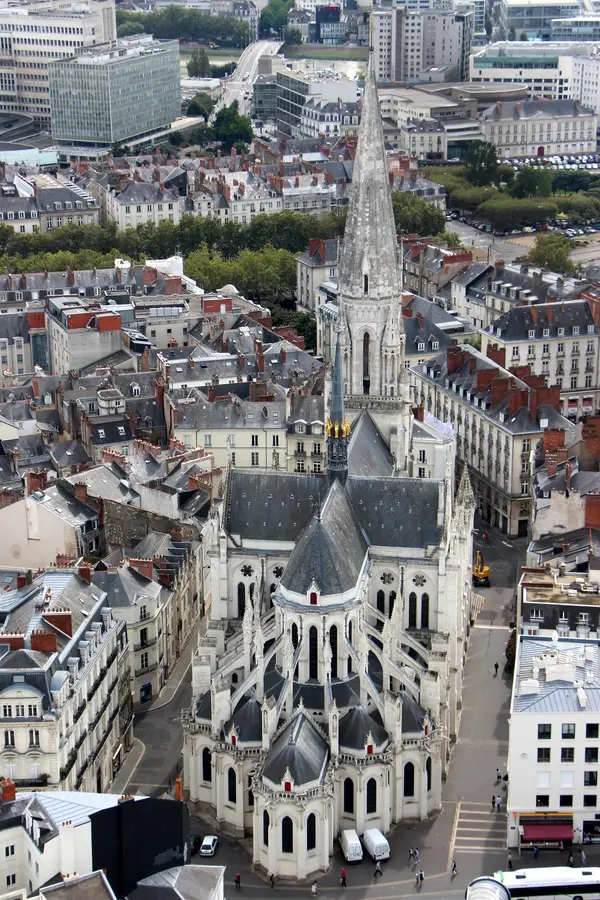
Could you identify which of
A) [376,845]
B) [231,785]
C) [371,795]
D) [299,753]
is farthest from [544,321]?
[299,753]

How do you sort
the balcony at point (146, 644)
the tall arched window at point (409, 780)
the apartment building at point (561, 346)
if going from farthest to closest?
the apartment building at point (561, 346) → the balcony at point (146, 644) → the tall arched window at point (409, 780)

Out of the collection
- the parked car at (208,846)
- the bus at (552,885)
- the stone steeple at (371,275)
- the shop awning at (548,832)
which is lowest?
the parked car at (208,846)

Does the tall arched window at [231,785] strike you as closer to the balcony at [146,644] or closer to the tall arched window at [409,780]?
the tall arched window at [409,780]

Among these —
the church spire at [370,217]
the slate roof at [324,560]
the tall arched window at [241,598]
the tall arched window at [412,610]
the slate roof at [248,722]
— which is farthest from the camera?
the church spire at [370,217]

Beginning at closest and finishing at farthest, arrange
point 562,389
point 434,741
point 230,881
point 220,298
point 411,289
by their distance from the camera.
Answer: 1. point 230,881
2. point 434,741
3. point 562,389
4. point 220,298
5. point 411,289

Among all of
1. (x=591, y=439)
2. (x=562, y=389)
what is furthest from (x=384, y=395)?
(x=562, y=389)

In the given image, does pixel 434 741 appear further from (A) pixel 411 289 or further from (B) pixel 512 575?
(A) pixel 411 289

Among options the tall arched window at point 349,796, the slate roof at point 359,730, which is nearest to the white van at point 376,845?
the tall arched window at point 349,796

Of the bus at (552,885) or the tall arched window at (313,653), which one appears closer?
the bus at (552,885)
